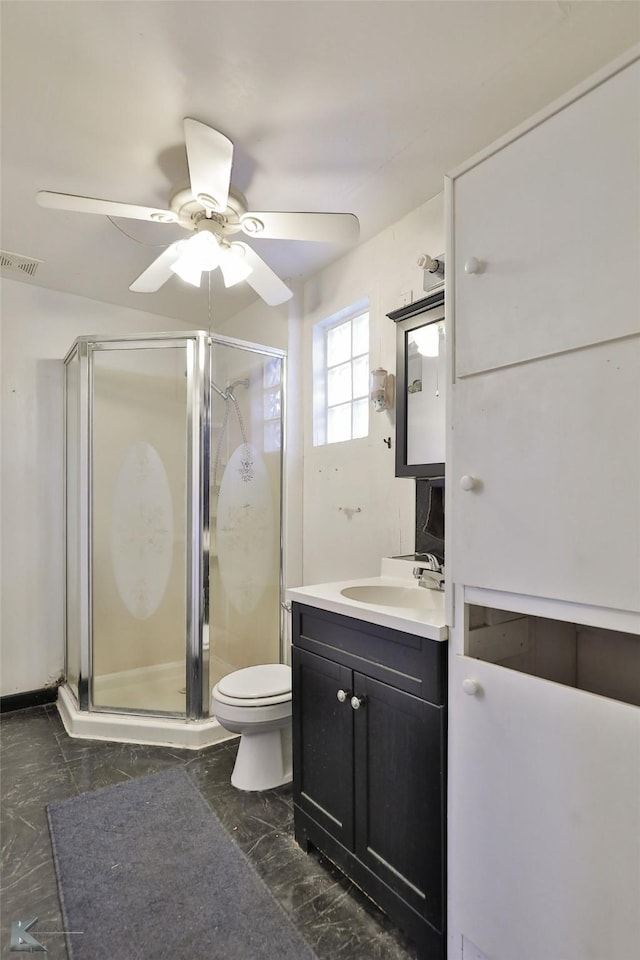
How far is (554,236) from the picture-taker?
3.49 feet

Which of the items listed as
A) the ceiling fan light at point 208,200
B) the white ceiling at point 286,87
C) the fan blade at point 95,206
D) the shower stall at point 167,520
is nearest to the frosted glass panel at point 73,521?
the shower stall at point 167,520

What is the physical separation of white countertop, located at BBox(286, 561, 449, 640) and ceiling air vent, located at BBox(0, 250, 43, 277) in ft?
7.57

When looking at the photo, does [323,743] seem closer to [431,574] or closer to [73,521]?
[431,574]

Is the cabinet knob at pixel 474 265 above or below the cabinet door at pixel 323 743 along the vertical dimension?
above

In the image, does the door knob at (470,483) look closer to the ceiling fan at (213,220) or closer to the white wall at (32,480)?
the ceiling fan at (213,220)

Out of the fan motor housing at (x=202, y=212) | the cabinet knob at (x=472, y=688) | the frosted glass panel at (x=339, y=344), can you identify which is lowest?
the cabinet knob at (x=472, y=688)

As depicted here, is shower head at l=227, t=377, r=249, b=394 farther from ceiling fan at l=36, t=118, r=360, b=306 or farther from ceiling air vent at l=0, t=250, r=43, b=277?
ceiling air vent at l=0, t=250, r=43, b=277

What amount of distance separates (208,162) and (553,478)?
4.54ft

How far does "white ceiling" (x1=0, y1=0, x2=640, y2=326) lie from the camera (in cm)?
130

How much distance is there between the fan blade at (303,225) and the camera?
1.77 m

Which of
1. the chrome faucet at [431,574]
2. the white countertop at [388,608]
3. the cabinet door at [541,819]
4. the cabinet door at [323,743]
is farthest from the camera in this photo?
the chrome faucet at [431,574]

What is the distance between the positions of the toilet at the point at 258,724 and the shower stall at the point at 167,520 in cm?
51

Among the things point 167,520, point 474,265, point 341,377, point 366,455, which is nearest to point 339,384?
point 341,377

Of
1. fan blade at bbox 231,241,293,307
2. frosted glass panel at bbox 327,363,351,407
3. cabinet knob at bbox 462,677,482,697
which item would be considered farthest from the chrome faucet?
fan blade at bbox 231,241,293,307
